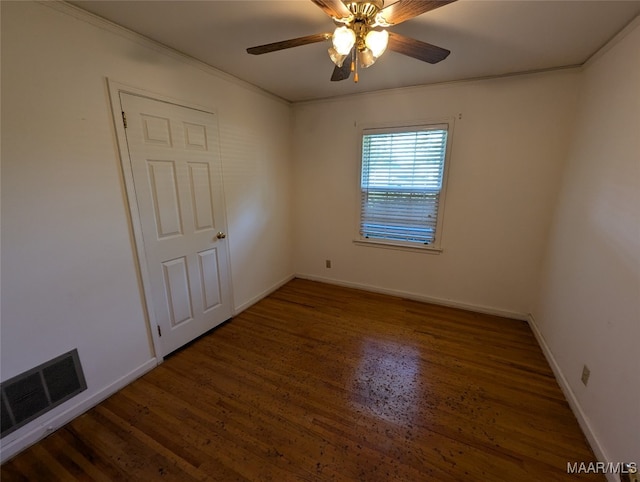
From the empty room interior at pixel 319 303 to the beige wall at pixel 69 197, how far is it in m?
0.01

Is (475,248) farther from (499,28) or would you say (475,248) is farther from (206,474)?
(206,474)

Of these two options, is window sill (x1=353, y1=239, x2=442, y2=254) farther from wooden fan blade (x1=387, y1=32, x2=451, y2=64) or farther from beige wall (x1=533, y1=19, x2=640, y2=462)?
wooden fan blade (x1=387, y1=32, x2=451, y2=64)

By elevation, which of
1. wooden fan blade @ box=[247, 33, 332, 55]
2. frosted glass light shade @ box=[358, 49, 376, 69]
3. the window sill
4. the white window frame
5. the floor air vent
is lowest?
the floor air vent

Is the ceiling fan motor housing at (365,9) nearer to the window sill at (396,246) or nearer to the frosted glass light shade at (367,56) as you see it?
the frosted glass light shade at (367,56)

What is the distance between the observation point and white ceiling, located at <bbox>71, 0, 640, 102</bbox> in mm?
1499

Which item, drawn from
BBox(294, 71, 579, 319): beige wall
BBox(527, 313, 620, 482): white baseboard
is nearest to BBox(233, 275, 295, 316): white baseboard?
BBox(294, 71, 579, 319): beige wall

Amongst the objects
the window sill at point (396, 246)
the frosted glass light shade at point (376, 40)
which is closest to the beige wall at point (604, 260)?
the window sill at point (396, 246)

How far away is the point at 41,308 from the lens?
1.51 metres

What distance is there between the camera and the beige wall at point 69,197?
1.37m

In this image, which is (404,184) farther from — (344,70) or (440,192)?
(344,70)

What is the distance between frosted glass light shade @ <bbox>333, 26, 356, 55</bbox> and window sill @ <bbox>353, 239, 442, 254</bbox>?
7.44 ft

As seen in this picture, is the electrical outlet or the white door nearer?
the electrical outlet

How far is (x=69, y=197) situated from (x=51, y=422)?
134 centimetres

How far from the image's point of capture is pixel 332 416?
170cm
